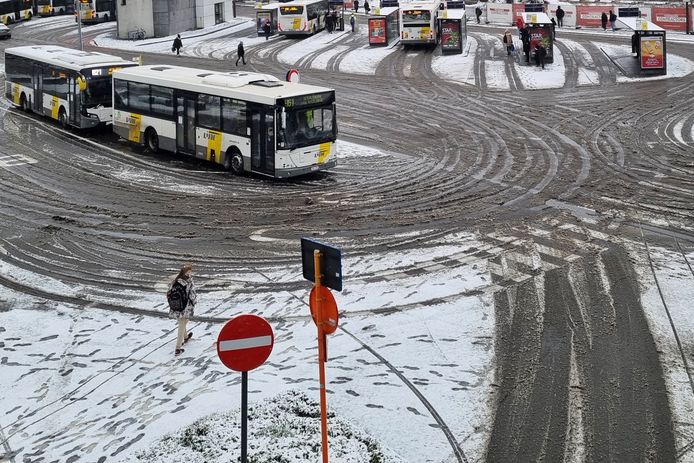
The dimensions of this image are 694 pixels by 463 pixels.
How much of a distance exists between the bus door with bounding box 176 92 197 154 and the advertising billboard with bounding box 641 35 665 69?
2395cm

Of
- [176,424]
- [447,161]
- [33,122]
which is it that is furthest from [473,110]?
[176,424]

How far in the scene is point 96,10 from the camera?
71.1 m

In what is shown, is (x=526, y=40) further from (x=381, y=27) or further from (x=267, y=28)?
(x=267, y=28)

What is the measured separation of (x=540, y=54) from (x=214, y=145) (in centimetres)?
2333

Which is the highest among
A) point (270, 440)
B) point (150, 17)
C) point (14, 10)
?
point (14, 10)

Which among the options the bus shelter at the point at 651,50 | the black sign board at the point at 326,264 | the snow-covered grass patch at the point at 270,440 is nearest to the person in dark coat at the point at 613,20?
the bus shelter at the point at 651,50

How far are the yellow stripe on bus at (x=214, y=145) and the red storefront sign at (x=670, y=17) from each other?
40224mm

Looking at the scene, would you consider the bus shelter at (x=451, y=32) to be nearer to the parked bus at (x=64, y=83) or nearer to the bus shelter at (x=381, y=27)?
the bus shelter at (x=381, y=27)

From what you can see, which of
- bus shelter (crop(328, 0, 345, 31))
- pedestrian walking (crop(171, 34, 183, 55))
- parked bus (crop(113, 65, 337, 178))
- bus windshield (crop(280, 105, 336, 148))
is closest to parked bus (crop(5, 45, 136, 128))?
parked bus (crop(113, 65, 337, 178))

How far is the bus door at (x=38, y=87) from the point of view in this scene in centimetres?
3297

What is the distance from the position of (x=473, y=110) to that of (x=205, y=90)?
43.1 ft

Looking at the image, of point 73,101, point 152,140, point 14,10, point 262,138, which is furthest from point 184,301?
point 14,10

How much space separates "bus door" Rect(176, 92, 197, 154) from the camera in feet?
82.3

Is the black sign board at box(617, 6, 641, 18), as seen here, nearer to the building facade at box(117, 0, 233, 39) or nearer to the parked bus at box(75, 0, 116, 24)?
the building facade at box(117, 0, 233, 39)
